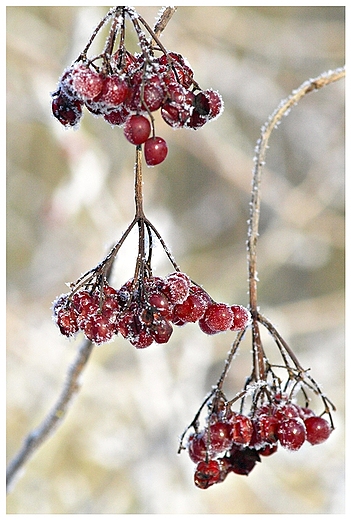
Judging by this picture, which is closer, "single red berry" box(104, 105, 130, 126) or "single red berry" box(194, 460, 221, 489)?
"single red berry" box(104, 105, 130, 126)

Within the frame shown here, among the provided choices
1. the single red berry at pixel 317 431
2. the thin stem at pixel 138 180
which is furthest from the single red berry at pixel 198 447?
the thin stem at pixel 138 180

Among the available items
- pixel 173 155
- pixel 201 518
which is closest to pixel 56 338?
pixel 201 518

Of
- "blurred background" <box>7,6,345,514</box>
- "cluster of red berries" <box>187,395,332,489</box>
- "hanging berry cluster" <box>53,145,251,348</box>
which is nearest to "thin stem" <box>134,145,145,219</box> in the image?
"hanging berry cluster" <box>53,145,251,348</box>

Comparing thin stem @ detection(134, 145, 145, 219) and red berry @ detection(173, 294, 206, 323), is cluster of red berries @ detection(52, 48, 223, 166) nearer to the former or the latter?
thin stem @ detection(134, 145, 145, 219)

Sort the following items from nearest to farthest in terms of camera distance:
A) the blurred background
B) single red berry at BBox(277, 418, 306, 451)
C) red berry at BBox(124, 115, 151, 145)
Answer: red berry at BBox(124, 115, 151, 145), single red berry at BBox(277, 418, 306, 451), the blurred background

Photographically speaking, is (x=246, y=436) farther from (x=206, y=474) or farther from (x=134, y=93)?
(x=134, y=93)

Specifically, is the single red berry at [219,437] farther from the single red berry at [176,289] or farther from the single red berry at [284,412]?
the single red berry at [176,289]

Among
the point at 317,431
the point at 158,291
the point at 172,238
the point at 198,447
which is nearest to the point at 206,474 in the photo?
the point at 198,447
